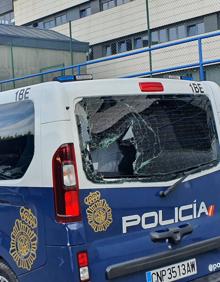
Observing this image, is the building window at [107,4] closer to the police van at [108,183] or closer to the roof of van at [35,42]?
the roof of van at [35,42]

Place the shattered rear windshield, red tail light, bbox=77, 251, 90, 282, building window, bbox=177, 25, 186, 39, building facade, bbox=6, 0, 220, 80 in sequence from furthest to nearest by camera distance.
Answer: building window, bbox=177, 25, 186, 39 < building facade, bbox=6, 0, 220, 80 < the shattered rear windshield < red tail light, bbox=77, 251, 90, 282

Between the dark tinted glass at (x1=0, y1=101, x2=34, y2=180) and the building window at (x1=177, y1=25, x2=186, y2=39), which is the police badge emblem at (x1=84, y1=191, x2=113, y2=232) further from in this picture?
the building window at (x1=177, y1=25, x2=186, y2=39)

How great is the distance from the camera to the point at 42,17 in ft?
152

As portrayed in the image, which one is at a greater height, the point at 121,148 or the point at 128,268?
the point at 121,148

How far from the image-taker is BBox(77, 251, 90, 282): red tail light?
3.34 m

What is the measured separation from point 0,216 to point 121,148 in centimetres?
106

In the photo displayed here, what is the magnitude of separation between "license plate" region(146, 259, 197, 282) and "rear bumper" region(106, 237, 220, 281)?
0.04 meters

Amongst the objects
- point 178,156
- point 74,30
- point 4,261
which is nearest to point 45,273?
point 4,261

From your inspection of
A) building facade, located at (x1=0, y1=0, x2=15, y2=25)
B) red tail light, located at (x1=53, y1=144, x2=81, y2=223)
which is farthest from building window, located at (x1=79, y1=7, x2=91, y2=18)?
red tail light, located at (x1=53, y1=144, x2=81, y2=223)

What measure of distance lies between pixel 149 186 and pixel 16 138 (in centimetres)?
105

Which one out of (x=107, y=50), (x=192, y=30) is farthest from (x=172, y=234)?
(x=107, y=50)

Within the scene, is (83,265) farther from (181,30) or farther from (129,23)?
(129,23)

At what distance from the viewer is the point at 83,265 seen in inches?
132

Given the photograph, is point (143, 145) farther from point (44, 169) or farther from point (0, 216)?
point (0, 216)
